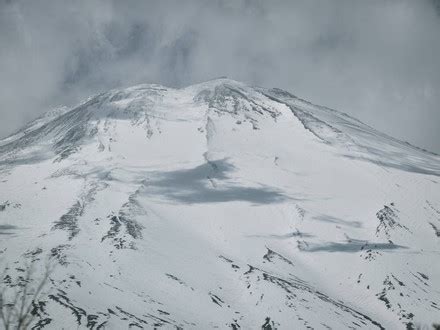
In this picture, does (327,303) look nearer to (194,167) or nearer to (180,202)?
(180,202)

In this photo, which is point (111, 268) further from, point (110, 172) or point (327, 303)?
point (110, 172)

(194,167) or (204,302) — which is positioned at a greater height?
(194,167)

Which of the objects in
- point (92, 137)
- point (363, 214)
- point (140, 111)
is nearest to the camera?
point (363, 214)

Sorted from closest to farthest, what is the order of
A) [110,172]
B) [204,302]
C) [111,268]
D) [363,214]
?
[204,302] → [111,268] → [363,214] → [110,172]

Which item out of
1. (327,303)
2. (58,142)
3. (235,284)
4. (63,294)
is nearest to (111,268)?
(63,294)

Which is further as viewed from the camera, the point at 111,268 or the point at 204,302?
the point at 111,268

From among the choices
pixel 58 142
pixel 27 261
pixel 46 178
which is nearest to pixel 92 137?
pixel 58 142
